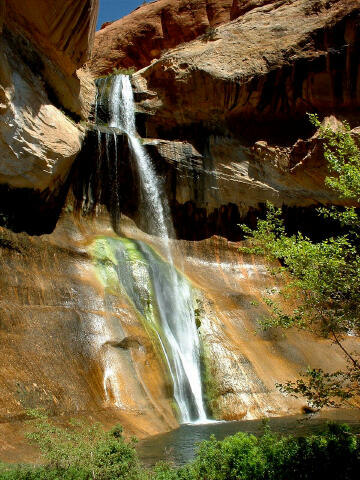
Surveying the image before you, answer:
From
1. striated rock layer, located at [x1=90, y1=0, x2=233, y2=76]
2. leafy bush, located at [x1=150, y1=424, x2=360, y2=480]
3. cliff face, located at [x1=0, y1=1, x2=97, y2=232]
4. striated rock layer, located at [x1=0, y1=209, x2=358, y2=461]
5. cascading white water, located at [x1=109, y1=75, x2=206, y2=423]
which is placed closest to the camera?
leafy bush, located at [x1=150, y1=424, x2=360, y2=480]

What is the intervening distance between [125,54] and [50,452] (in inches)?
1311

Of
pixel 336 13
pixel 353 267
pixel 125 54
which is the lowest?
pixel 353 267

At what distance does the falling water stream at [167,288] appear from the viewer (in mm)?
13095

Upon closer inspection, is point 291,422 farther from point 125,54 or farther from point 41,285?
point 125,54

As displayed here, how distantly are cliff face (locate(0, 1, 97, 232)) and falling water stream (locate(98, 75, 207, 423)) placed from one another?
3673mm

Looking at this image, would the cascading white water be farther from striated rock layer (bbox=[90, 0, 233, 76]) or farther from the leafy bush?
striated rock layer (bbox=[90, 0, 233, 76])

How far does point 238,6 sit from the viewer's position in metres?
32.0

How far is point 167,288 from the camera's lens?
16.3m

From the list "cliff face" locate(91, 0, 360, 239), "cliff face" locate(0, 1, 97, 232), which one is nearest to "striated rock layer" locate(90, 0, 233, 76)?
"cliff face" locate(91, 0, 360, 239)

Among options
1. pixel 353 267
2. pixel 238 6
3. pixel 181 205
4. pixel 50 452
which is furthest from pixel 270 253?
pixel 238 6

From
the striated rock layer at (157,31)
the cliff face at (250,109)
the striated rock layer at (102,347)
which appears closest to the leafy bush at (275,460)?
the striated rock layer at (102,347)

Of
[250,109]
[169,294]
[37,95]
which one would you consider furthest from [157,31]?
[169,294]

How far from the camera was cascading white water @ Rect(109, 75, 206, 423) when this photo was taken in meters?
13.1

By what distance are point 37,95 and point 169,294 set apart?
8.13 meters
